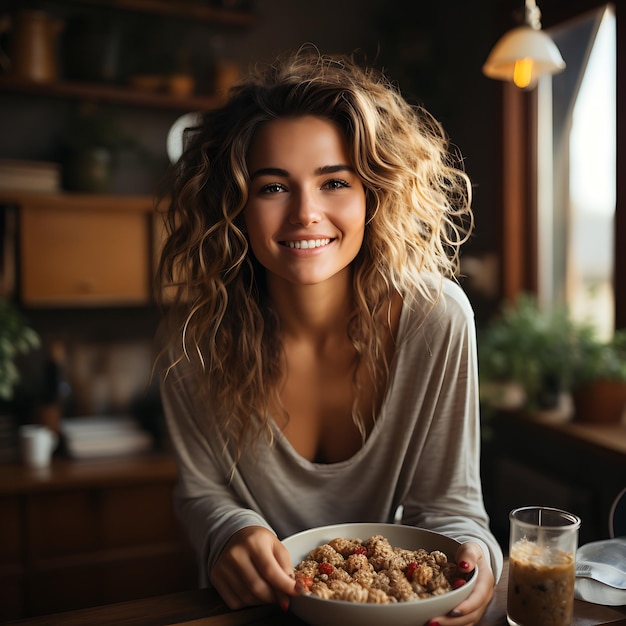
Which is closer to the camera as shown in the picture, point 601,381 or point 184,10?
point 601,381

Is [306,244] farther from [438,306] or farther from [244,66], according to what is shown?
[244,66]

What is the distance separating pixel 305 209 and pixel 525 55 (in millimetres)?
1203

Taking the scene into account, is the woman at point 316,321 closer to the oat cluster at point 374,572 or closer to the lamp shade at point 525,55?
the oat cluster at point 374,572

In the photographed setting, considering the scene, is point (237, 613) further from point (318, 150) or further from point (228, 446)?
point (318, 150)

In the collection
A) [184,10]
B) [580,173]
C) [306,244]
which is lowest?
[306,244]

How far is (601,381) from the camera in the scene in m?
2.32

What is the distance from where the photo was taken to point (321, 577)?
100 centimetres

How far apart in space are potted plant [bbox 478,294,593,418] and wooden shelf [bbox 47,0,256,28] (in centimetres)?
178

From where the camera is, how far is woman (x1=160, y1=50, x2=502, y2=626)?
127cm

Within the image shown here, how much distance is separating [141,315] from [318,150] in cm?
225

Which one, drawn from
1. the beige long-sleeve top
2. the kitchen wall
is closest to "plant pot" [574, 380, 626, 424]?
the kitchen wall

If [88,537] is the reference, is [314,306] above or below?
above

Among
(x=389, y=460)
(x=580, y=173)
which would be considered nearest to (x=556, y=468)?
(x=580, y=173)

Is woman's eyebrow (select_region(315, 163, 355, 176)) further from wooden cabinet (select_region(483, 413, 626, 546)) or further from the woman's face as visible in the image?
wooden cabinet (select_region(483, 413, 626, 546))
